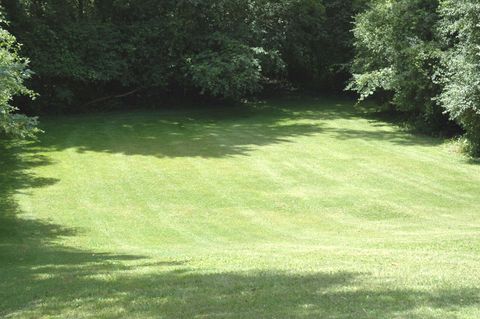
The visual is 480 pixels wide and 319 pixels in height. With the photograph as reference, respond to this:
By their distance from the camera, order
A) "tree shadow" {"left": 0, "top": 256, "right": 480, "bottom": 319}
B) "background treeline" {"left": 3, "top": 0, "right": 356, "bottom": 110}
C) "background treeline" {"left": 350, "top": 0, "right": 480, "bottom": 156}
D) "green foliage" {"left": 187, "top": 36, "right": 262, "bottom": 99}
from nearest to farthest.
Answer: "tree shadow" {"left": 0, "top": 256, "right": 480, "bottom": 319} → "background treeline" {"left": 350, "top": 0, "right": 480, "bottom": 156} → "background treeline" {"left": 3, "top": 0, "right": 356, "bottom": 110} → "green foliage" {"left": 187, "top": 36, "right": 262, "bottom": 99}

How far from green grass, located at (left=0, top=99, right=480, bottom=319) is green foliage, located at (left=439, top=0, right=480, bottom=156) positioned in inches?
58.5

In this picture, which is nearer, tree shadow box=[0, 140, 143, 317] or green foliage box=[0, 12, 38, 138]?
tree shadow box=[0, 140, 143, 317]

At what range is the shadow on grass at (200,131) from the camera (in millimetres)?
24016

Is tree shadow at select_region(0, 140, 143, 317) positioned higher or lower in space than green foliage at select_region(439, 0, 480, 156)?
lower

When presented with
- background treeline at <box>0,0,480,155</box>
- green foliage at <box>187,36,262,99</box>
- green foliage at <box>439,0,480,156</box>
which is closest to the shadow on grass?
background treeline at <box>0,0,480,155</box>

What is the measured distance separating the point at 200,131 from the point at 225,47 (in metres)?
6.24

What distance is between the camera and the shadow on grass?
2402cm

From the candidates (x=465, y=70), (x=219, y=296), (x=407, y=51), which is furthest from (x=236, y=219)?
(x=407, y=51)

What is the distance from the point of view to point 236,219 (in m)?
15.3

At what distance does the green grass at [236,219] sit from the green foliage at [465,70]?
58.5 inches

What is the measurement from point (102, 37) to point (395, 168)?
686 inches

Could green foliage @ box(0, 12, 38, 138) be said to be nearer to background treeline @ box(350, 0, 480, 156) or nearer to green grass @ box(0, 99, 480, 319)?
green grass @ box(0, 99, 480, 319)

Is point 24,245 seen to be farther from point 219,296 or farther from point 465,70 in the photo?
point 465,70

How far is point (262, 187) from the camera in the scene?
18.4 metres
